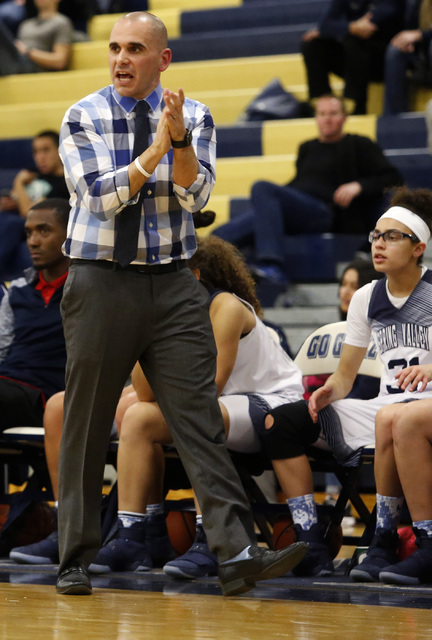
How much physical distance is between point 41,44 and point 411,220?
6.49 metres

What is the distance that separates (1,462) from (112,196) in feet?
6.11

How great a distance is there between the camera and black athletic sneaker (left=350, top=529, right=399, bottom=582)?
3537 mm

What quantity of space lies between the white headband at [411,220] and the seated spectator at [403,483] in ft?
1.79

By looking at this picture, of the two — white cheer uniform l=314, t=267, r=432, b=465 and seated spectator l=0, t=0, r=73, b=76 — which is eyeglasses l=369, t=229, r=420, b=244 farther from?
seated spectator l=0, t=0, r=73, b=76

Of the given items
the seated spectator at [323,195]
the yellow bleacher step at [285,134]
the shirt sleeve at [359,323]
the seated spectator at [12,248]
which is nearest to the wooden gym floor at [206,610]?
the shirt sleeve at [359,323]

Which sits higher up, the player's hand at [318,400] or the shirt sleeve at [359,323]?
the shirt sleeve at [359,323]

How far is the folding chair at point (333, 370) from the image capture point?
3.90m

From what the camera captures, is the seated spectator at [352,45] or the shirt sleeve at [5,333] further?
the seated spectator at [352,45]

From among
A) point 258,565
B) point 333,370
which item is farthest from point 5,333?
point 258,565

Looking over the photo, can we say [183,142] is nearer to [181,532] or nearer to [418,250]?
[418,250]

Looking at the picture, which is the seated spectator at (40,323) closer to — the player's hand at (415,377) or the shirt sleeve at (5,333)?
the shirt sleeve at (5,333)

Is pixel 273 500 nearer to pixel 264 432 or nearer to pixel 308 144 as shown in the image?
pixel 264 432

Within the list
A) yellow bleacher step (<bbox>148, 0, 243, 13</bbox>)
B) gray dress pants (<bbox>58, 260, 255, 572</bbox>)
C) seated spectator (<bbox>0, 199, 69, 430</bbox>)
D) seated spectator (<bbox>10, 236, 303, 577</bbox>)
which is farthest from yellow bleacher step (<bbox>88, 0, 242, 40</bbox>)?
gray dress pants (<bbox>58, 260, 255, 572</bbox>)

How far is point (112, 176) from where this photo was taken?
3104 mm
